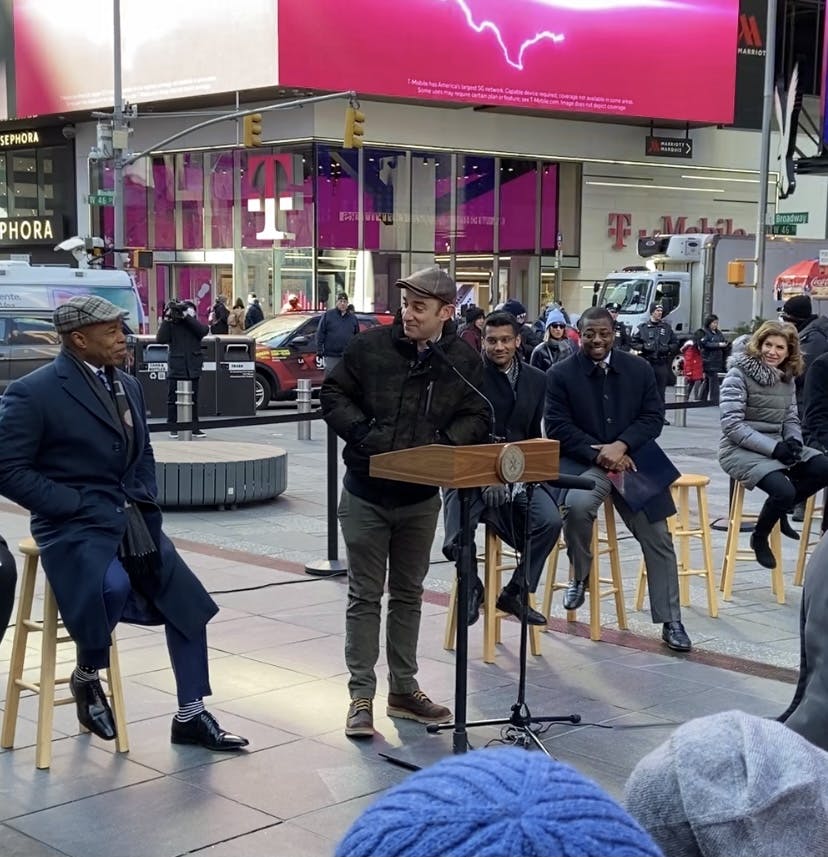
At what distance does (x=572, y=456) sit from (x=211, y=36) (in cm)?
2879

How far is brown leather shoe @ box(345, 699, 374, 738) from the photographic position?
544cm

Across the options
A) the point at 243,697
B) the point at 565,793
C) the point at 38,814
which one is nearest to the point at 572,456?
the point at 243,697

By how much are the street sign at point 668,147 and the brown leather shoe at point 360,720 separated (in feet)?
119

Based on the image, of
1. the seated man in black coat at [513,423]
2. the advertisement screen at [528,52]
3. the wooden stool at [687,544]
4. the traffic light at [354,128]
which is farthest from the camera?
the advertisement screen at [528,52]

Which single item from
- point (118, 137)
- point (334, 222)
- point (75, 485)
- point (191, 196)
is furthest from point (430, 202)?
point (75, 485)

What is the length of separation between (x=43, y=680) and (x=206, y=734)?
2.25 feet

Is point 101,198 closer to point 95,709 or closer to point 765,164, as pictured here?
point 765,164

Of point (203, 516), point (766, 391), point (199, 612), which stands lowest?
point (203, 516)

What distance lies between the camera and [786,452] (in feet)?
27.3

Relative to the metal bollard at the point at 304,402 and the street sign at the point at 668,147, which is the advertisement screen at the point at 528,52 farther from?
the metal bollard at the point at 304,402

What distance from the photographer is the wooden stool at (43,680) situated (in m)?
5.11

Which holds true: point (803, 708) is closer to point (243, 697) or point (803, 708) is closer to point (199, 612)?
point (199, 612)

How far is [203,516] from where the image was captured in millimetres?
11500

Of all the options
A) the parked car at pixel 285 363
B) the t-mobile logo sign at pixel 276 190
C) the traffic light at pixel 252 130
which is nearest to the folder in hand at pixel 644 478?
the parked car at pixel 285 363
